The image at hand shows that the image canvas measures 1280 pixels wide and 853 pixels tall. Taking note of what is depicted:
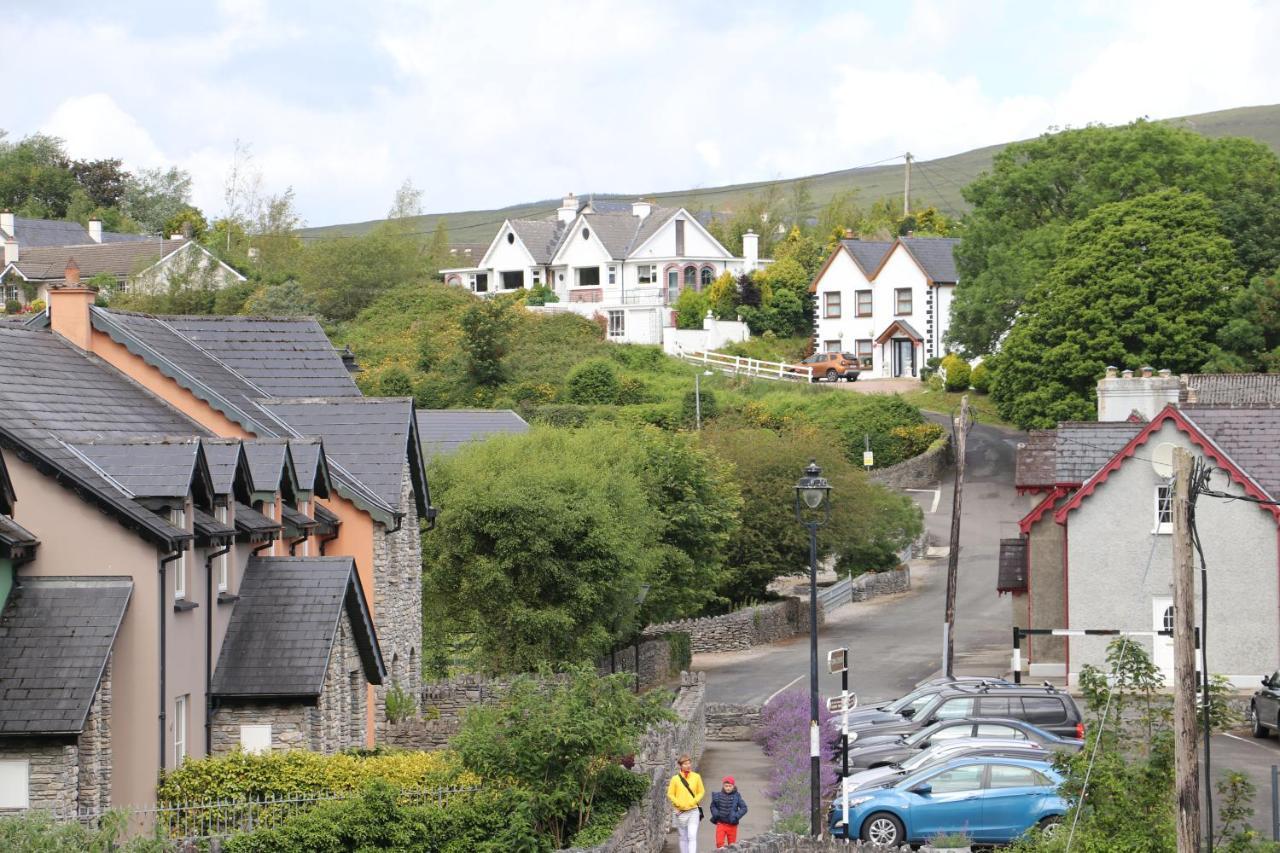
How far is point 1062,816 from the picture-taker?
82.5 feet

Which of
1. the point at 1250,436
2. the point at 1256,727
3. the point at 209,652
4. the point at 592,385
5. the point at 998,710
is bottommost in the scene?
the point at 1256,727

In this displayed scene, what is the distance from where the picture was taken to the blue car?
85.3ft

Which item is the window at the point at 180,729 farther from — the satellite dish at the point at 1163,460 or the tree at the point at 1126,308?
the tree at the point at 1126,308

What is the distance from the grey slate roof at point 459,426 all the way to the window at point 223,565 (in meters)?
21.0

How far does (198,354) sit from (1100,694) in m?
20.5

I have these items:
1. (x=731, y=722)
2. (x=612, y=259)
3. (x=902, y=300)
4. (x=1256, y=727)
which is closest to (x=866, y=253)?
(x=902, y=300)

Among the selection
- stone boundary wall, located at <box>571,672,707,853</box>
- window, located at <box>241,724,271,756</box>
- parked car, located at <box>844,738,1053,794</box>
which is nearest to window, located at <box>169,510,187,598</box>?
window, located at <box>241,724,271,756</box>

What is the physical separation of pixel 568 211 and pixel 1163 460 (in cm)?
8691

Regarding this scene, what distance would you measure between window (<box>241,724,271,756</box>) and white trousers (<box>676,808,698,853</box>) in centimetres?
683

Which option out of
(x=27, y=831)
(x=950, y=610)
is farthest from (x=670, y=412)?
(x=27, y=831)

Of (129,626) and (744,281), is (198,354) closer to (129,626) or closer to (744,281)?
(129,626)

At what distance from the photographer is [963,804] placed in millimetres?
26203

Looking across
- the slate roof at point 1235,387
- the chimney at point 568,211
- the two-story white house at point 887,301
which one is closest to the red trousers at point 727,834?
the slate roof at point 1235,387

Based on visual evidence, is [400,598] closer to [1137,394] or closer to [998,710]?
[998,710]
